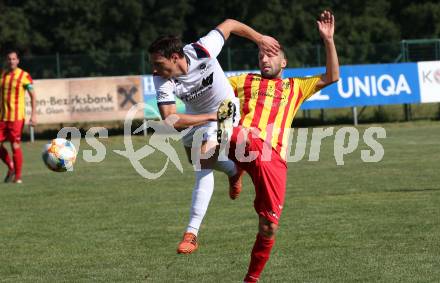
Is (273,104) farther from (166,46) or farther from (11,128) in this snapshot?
(11,128)

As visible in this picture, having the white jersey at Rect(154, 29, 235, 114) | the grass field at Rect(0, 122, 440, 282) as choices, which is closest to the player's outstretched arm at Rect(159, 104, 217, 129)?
the white jersey at Rect(154, 29, 235, 114)

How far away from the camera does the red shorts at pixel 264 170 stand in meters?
7.18

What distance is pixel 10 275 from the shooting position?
8.21 m

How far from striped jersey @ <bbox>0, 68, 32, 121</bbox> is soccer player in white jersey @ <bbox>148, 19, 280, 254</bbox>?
8467 millimetres

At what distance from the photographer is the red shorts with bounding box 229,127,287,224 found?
23.5 ft

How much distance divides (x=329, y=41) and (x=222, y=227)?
3.67 metres

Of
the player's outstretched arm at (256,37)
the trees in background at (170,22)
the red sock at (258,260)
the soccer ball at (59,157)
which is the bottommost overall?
the trees in background at (170,22)

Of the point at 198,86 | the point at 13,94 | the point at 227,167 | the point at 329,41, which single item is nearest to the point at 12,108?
the point at 13,94

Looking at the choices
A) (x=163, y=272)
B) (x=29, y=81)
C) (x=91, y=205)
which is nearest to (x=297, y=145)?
(x=29, y=81)

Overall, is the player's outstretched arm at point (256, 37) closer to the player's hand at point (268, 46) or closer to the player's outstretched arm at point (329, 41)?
the player's hand at point (268, 46)

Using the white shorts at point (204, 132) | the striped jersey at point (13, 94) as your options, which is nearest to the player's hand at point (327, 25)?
the white shorts at point (204, 132)

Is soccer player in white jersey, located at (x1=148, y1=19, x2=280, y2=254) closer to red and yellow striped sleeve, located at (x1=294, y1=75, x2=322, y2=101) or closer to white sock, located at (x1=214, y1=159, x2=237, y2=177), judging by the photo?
white sock, located at (x1=214, y1=159, x2=237, y2=177)

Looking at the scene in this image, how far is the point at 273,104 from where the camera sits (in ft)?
24.8

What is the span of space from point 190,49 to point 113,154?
13.6 meters
